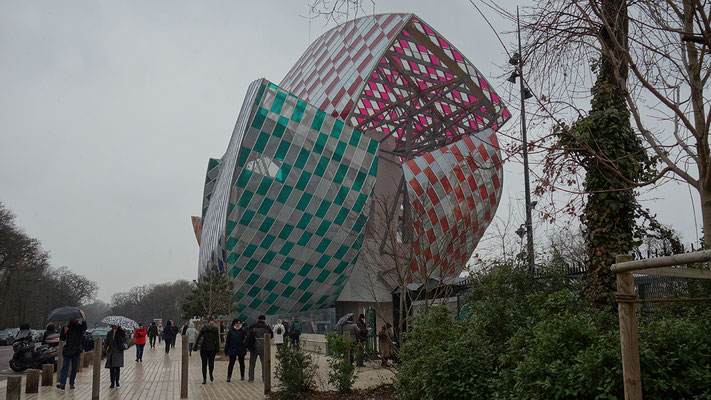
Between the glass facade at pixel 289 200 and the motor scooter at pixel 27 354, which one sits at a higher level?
the glass facade at pixel 289 200

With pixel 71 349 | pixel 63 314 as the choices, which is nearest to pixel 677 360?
pixel 71 349

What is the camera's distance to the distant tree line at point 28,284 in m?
44.5

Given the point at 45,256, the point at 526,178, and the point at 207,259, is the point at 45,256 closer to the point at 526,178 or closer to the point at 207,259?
the point at 207,259

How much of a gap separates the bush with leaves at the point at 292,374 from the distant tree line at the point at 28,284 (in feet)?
134

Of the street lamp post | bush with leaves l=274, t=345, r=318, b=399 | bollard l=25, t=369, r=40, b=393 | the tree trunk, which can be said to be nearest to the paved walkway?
bollard l=25, t=369, r=40, b=393

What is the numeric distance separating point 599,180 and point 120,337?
1004 centimetres

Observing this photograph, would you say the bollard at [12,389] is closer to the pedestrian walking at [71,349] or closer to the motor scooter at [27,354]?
the pedestrian walking at [71,349]

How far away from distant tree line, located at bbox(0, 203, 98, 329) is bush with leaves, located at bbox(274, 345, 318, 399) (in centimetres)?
4074

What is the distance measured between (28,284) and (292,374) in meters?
61.7

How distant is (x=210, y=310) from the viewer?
26.7m

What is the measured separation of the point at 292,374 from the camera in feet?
32.1

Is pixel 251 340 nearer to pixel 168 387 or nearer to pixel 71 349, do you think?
pixel 168 387

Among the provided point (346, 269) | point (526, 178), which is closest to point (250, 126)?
point (346, 269)

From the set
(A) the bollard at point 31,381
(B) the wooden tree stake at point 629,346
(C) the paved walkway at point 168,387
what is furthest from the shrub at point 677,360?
(A) the bollard at point 31,381
